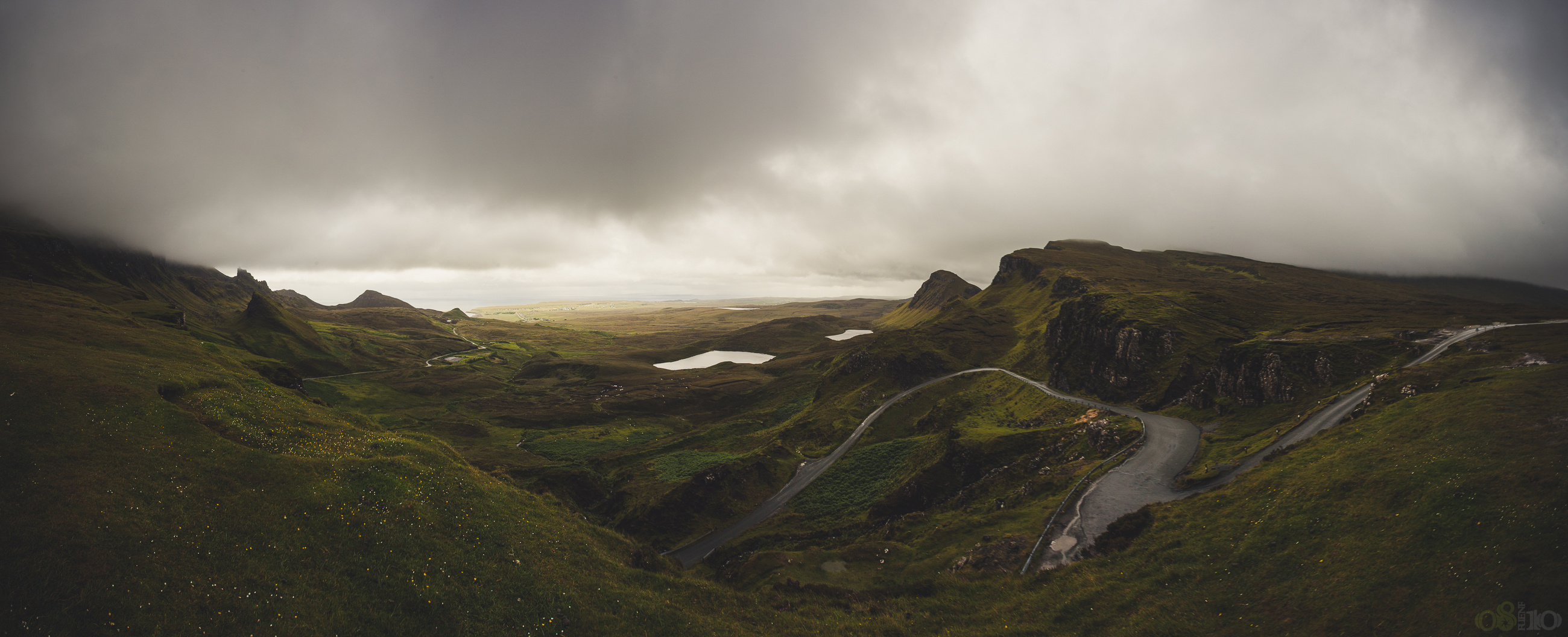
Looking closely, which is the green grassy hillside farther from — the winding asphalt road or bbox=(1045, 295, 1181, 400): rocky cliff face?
bbox=(1045, 295, 1181, 400): rocky cliff face

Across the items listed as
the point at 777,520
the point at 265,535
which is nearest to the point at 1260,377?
the point at 777,520

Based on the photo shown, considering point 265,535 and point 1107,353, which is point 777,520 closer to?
point 265,535

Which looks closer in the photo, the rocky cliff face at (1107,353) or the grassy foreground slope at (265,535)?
the grassy foreground slope at (265,535)

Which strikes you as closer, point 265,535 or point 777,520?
point 265,535

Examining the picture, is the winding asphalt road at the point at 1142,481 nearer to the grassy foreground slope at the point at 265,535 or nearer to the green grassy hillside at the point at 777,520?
the green grassy hillside at the point at 777,520

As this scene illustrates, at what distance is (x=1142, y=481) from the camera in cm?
5188

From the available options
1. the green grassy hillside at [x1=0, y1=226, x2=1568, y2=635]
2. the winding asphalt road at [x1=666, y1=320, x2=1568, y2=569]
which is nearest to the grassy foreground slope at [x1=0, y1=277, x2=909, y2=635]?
the green grassy hillside at [x1=0, y1=226, x2=1568, y2=635]

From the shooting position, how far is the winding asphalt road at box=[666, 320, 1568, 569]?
4397cm

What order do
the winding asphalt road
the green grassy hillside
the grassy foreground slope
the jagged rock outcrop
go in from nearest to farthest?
the grassy foreground slope, the green grassy hillside, the winding asphalt road, the jagged rock outcrop

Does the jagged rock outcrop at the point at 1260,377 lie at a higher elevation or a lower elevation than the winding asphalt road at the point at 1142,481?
higher

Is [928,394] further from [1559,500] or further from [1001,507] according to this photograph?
[1559,500]

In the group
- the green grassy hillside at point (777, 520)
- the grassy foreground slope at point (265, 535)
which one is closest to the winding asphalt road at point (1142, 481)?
the green grassy hillside at point (777, 520)

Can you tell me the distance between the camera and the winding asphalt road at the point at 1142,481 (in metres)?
44.0

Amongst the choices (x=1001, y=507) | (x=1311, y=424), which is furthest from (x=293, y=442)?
(x=1311, y=424)
